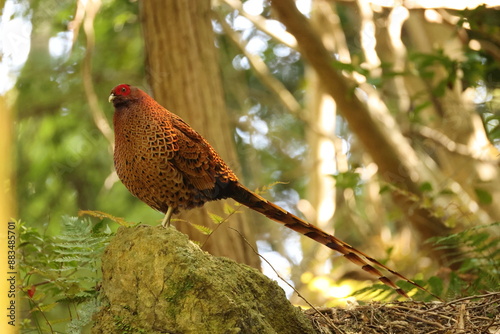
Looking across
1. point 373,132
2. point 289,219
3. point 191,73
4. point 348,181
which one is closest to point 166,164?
point 289,219

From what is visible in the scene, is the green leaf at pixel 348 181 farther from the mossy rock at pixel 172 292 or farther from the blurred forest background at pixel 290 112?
the mossy rock at pixel 172 292

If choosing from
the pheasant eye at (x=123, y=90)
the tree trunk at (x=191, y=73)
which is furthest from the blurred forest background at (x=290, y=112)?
the pheasant eye at (x=123, y=90)

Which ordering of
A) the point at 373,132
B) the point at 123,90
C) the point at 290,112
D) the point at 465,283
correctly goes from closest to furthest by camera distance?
1. the point at 123,90
2. the point at 465,283
3. the point at 373,132
4. the point at 290,112

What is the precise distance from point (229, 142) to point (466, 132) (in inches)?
138

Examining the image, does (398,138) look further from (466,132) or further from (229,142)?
(229,142)

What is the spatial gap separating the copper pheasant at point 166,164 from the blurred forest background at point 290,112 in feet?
1.42

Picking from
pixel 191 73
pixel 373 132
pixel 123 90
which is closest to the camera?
pixel 123 90

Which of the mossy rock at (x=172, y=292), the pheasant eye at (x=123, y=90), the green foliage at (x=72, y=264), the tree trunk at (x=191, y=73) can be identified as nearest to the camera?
the mossy rock at (x=172, y=292)

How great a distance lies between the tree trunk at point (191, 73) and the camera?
17.8ft

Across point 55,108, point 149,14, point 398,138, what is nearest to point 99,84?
point 55,108

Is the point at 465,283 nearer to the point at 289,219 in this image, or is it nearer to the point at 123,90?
the point at 289,219

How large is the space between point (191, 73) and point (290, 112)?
3.14 metres

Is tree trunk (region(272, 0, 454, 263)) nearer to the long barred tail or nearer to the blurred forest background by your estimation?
the blurred forest background

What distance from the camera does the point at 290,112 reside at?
8.52m
